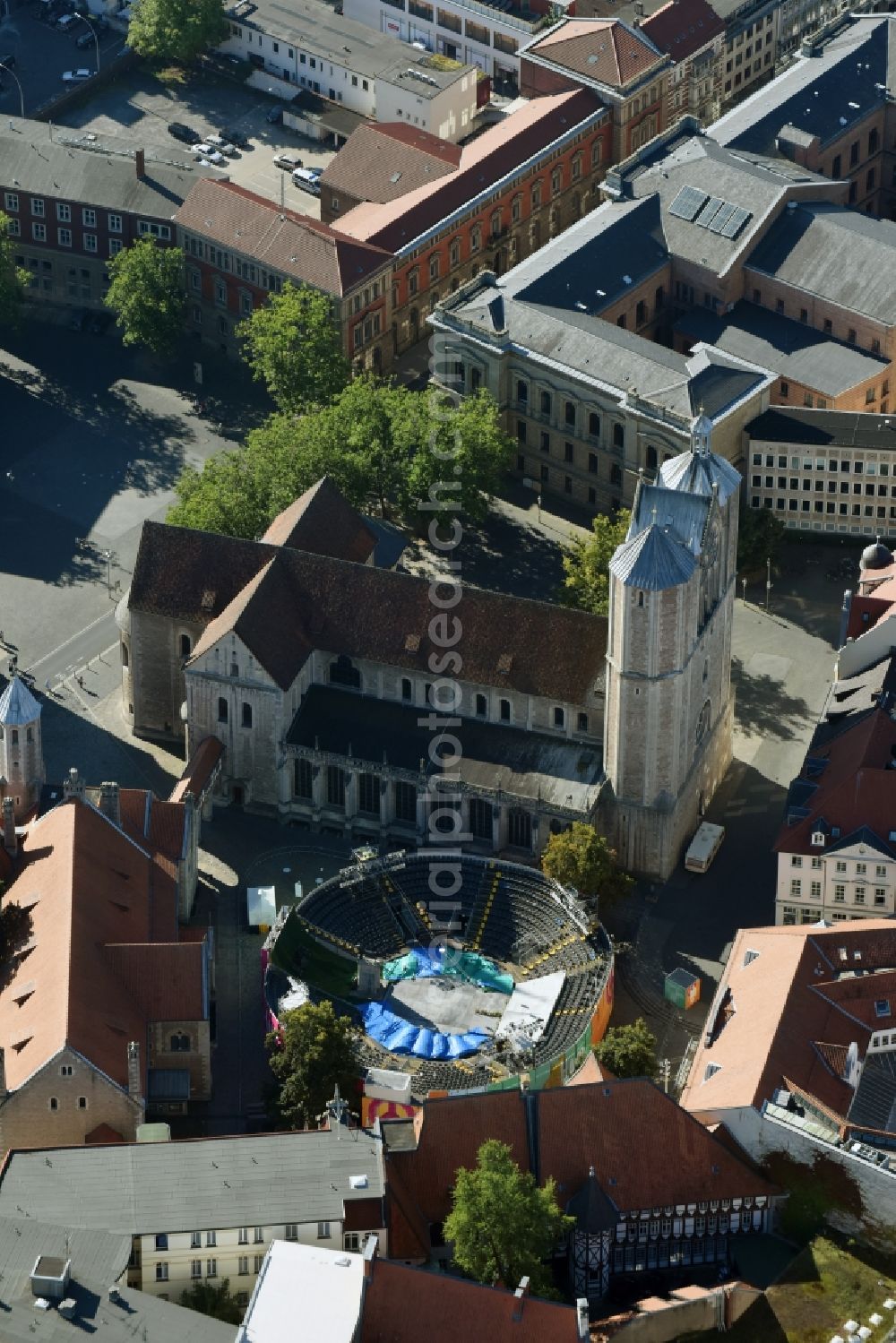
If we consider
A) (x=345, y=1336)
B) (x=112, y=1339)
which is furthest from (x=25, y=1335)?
(x=345, y=1336)

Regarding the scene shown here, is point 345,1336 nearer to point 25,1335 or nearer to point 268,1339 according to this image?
point 268,1339

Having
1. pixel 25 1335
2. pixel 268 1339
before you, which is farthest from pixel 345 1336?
pixel 25 1335

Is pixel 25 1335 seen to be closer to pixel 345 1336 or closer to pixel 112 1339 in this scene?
pixel 112 1339
